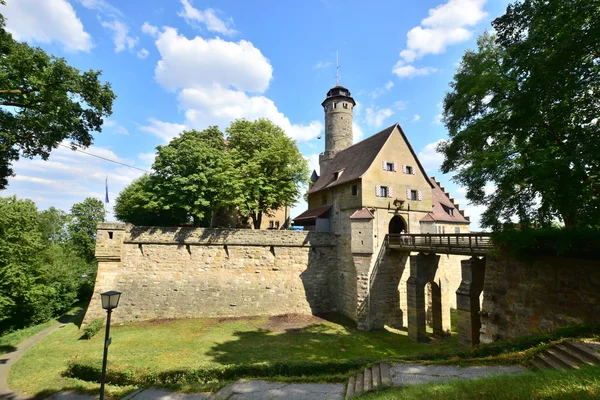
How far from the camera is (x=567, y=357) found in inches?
275

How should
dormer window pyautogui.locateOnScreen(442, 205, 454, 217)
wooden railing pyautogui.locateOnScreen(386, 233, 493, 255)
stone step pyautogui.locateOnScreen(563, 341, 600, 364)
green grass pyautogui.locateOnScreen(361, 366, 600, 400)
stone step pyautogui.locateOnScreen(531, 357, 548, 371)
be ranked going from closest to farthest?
green grass pyautogui.locateOnScreen(361, 366, 600, 400) < stone step pyautogui.locateOnScreen(563, 341, 600, 364) < stone step pyautogui.locateOnScreen(531, 357, 548, 371) < wooden railing pyautogui.locateOnScreen(386, 233, 493, 255) < dormer window pyautogui.locateOnScreen(442, 205, 454, 217)

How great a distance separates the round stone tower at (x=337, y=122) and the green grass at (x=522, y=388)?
29.6 metres

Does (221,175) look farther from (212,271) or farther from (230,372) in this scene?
(230,372)

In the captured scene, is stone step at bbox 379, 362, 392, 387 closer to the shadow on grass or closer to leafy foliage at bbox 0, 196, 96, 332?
the shadow on grass

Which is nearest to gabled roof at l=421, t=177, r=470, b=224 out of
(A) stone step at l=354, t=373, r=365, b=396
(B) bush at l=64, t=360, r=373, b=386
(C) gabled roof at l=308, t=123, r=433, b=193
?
(C) gabled roof at l=308, t=123, r=433, b=193

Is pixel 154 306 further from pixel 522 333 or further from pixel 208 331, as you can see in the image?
pixel 522 333

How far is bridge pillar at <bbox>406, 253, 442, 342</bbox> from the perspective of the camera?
1764 cm

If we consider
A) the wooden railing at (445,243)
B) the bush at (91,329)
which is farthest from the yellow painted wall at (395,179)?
the bush at (91,329)

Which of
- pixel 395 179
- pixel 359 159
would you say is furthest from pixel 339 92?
pixel 395 179

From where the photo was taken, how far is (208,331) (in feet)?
57.6

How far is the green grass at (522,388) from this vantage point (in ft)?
13.8

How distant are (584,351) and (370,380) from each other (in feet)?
18.4

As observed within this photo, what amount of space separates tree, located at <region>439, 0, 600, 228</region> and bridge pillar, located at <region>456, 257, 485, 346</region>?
4.56 m

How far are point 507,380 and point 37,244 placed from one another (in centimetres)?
2850
